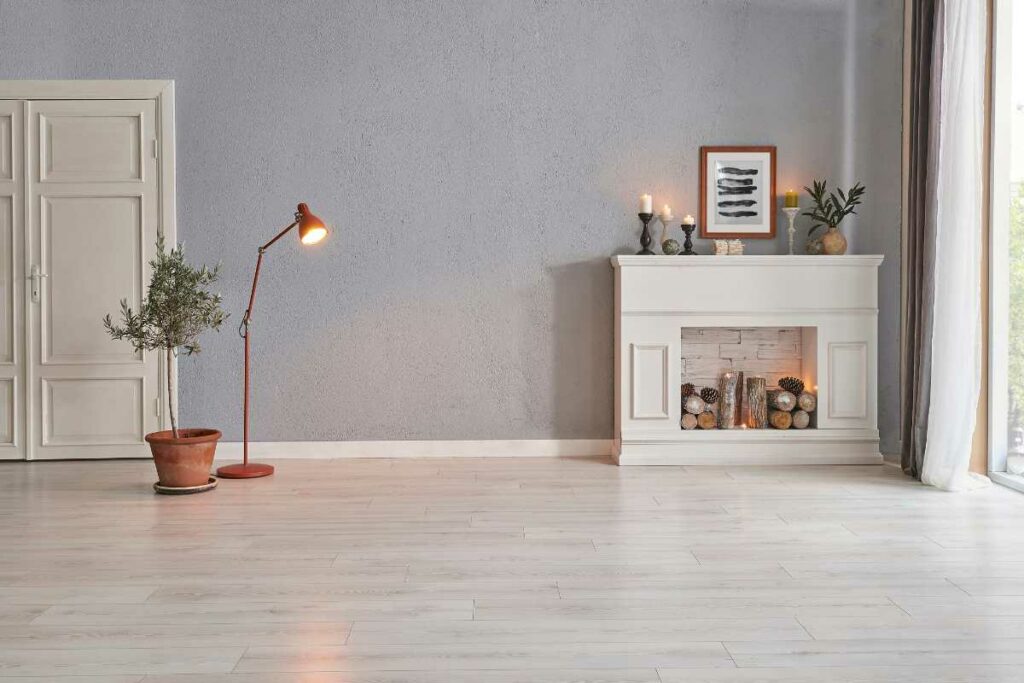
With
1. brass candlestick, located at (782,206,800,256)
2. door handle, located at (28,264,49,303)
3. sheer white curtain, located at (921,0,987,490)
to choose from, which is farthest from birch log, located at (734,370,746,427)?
door handle, located at (28,264,49,303)

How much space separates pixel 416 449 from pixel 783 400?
2.09m

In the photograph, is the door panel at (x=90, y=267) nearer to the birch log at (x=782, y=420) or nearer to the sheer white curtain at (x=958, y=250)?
the birch log at (x=782, y=420)

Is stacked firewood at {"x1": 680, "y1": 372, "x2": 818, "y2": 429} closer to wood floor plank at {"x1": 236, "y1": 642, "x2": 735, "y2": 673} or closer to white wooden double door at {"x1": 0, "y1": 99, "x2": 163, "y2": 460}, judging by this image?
wood floor plank at {"x1": 236, "y1": 642, "x2": 735, "y2": 673}

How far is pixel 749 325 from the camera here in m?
5.12

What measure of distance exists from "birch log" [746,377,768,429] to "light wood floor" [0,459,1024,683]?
24.3 inches

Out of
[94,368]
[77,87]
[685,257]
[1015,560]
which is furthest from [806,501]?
[77,87]

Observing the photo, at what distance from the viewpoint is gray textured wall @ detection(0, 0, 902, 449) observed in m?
5.29

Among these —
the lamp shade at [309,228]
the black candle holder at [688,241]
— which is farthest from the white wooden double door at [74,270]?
the black candle holder at [688,241]

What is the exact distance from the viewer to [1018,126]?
455 cm

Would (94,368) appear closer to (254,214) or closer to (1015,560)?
(254,214)

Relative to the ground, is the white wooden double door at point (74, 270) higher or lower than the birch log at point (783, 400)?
higher

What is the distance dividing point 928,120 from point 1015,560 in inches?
97.1

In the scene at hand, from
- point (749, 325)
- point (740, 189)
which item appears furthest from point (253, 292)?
point (740, 189)

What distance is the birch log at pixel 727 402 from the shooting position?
205 inches
